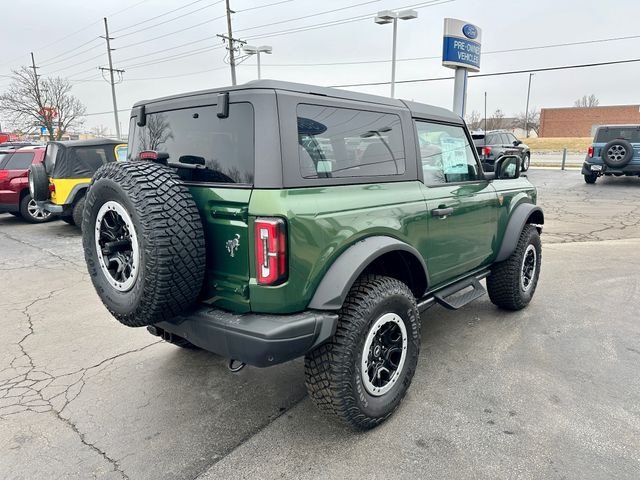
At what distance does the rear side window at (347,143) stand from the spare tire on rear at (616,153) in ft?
45.1

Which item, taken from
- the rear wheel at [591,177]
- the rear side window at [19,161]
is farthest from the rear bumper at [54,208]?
the rear wheel at [591,177]

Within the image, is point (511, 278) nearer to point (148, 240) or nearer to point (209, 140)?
point (209, 140)

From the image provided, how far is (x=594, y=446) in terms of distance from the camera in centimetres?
250

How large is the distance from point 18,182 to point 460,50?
11438 mm

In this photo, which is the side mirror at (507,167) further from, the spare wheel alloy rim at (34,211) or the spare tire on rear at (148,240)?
the spare wheel alloy rim at (34,211)

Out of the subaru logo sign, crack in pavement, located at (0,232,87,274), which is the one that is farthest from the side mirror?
the subaru logo sign

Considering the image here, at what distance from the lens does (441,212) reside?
10.7ft

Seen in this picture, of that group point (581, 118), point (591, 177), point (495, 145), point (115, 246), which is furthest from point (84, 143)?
point (581, 118)

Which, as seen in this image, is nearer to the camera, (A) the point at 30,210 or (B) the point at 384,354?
(B) the point at 384,354

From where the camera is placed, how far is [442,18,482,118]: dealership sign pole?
11.9m

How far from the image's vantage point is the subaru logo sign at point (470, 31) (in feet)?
39.7

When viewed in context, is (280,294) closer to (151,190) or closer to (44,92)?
(151,190)

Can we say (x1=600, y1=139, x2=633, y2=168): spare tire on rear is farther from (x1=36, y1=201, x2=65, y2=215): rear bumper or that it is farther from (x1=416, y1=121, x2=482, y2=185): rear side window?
(x1=36, y1=201, x2=65, y2=215): rear bumper

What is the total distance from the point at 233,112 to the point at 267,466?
1917 millimetres
